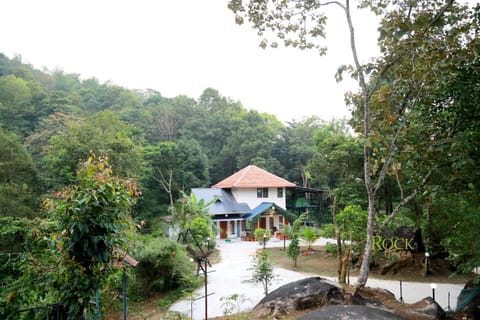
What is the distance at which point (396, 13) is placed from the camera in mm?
7039

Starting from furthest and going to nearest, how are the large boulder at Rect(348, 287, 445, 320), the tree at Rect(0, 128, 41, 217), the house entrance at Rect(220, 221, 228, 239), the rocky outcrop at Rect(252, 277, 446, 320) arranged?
the house entrance at Rect(220, 221, 228, 239) → the tree at Rect(0, 128, 41, 217) → the rocky outcrop at Rect(252, 277, 446, 320) → the large boulder at Rect(348, 287, 445, 320)

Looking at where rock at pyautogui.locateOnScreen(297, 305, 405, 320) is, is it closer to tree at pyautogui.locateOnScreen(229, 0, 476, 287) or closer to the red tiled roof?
tree at pyautogui.locateOnScreen(229, 0, 476, 287)

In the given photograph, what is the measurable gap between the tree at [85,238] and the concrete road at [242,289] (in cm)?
510

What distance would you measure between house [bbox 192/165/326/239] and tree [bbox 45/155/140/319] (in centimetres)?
1996

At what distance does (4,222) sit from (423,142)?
525 inches

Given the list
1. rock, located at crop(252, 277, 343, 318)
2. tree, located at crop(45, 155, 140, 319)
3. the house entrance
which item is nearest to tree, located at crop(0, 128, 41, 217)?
rock, located at crop(252, 277, 343, 318)

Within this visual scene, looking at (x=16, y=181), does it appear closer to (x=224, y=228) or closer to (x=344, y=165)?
(x=224, y=228)

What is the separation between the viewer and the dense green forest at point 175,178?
3.81m

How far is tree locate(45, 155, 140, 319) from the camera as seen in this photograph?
12.1ft

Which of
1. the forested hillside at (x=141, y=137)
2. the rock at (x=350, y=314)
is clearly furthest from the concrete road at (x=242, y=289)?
the forested hillside at (x=141, y=137)

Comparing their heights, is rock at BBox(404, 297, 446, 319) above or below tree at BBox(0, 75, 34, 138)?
below

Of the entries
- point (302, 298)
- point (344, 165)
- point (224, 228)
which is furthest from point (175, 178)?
point (302, 298)

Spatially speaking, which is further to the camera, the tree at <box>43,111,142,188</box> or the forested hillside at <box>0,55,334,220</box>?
the forested hillside at <box>0,55,334,220</box>

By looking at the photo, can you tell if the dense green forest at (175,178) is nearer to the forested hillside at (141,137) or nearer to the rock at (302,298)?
the forested hillside at (141,137)
